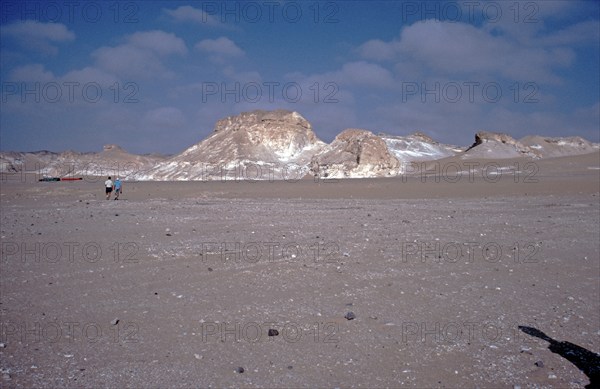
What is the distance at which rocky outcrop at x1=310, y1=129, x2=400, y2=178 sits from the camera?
65438 millimetres

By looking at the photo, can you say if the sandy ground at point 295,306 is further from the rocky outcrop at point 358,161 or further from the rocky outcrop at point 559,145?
the rocky outcrop at point 559,145

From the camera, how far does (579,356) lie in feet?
19.2

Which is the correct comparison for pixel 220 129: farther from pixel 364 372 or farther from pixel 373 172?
pixel 364 372

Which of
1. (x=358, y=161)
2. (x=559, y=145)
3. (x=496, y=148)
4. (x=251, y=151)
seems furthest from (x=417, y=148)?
(x=251, y=151)

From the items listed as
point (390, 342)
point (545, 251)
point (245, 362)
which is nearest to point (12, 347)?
point (245, 362)

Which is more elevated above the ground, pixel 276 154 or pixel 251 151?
pixel 251 151

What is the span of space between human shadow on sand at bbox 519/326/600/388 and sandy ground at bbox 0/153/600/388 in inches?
4.2

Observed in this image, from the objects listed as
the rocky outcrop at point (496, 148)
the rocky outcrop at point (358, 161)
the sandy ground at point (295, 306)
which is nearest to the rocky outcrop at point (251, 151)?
the rocky outcrop at point (358, 161)

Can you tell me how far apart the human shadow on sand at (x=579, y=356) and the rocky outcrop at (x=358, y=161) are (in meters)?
58.4

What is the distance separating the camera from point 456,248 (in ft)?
39.7

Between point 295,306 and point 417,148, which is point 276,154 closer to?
point 417,148

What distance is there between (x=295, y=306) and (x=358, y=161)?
5976 centimetres

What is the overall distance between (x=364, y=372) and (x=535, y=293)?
448 centimetres

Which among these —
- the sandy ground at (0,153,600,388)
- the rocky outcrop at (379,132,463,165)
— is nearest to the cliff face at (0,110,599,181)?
the rocky outcrop at (379,132,463,165)
